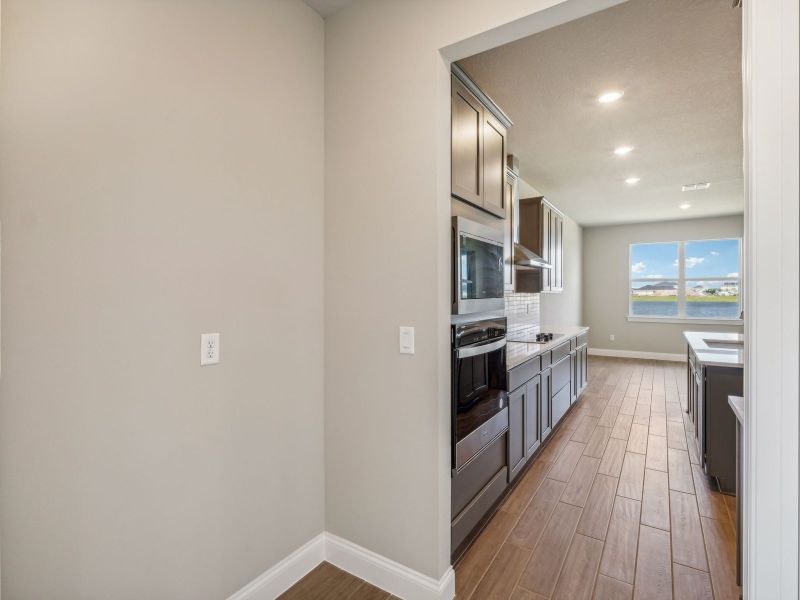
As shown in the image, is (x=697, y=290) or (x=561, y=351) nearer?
(x=561, y=351)

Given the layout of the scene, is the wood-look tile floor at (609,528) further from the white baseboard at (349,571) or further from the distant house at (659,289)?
the distant house at (659,289)

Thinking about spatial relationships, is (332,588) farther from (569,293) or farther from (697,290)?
(697,290)

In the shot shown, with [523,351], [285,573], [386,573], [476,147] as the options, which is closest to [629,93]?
[476,147]

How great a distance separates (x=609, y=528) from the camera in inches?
92.0

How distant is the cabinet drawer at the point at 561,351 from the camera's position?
3.71 metres

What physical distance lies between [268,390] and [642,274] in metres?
8.45

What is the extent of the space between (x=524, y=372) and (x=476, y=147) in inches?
61.6

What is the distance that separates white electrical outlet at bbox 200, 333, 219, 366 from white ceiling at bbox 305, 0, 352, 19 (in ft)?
5.33

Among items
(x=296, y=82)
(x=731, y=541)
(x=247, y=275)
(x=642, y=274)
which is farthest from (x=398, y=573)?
(x=642, y=274)

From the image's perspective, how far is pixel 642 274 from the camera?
8125mm

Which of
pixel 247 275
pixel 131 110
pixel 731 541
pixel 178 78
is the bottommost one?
pixel 731 541

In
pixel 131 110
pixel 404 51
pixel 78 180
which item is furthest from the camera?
pixel 404 51

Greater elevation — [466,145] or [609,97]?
[609,97]

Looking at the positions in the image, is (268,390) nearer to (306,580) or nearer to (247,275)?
(247,275)
